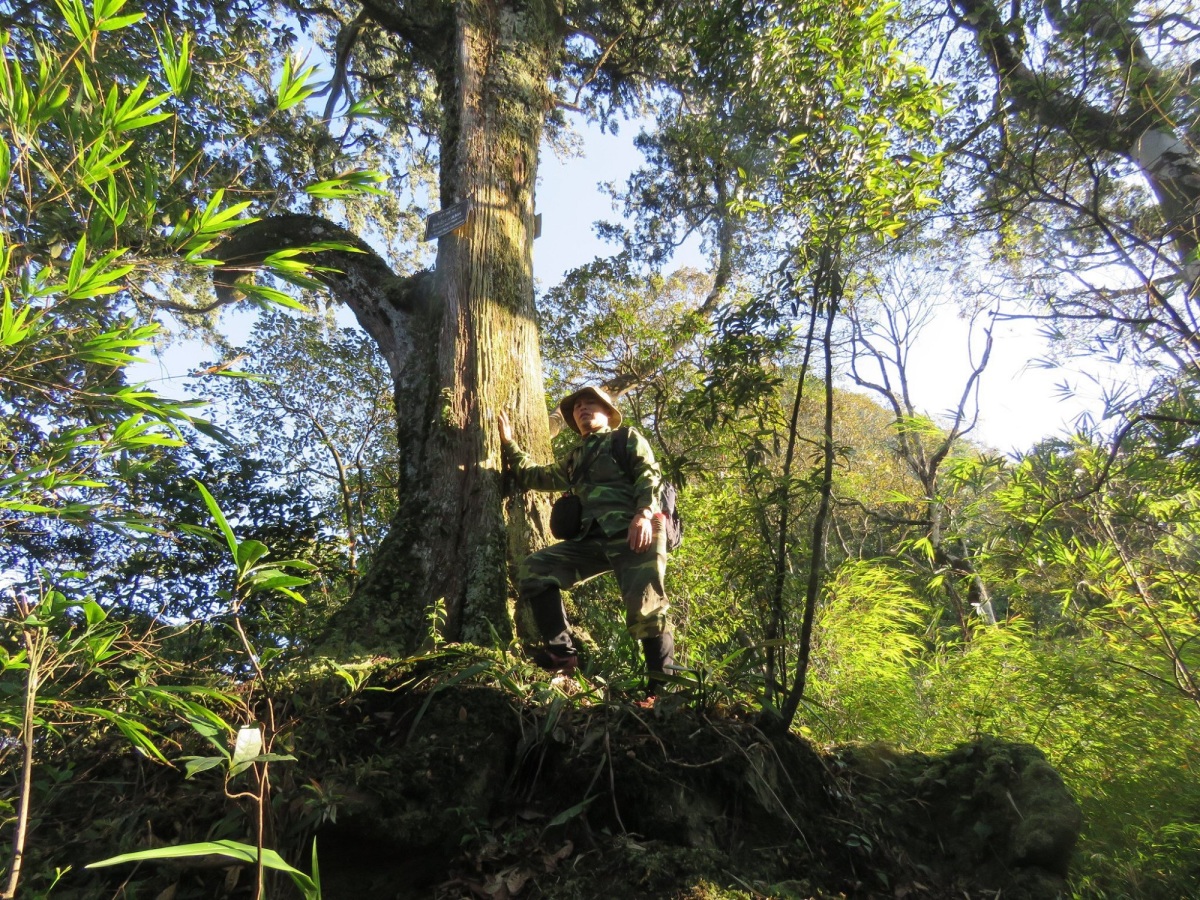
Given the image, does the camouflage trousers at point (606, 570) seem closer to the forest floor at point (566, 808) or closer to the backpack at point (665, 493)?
the backpack at point (665, 493)

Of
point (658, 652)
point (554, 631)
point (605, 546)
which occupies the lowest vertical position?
point (658, 652)

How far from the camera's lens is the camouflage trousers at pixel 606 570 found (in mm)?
2980

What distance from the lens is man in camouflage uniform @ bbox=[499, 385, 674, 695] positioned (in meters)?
3.01

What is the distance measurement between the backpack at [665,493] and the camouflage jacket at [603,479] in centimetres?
2

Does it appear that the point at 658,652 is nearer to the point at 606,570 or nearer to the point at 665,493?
the point at 606,570

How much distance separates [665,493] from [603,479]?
0.35m

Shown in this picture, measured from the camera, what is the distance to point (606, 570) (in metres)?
3.44

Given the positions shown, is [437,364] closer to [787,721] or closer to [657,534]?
[657,534]

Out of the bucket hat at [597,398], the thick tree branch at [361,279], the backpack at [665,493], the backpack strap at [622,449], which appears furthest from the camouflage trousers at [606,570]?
the thick tree branch at [361,279]

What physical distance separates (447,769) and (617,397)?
244 inches

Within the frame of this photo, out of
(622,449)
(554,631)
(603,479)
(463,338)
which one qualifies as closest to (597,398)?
(622,449)

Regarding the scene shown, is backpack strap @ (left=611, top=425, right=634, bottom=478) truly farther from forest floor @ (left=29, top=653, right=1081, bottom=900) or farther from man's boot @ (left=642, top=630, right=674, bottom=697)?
forest floor @ (left=29, top=653, right=1081, bottom=900)

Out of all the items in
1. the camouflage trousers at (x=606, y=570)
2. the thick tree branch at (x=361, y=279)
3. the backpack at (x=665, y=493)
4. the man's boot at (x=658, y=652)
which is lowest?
the man's boot at (x=658, y=652)

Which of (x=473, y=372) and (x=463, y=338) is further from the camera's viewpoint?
(x=463, y=338)
